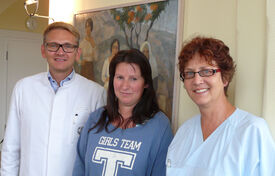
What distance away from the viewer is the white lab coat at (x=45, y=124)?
5.84ft

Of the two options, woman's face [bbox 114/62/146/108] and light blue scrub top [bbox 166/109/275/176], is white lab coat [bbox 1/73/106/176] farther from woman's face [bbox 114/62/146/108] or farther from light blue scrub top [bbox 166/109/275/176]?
light blue scrub top [bbox 166/109/275/176]

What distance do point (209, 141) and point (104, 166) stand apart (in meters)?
0.59

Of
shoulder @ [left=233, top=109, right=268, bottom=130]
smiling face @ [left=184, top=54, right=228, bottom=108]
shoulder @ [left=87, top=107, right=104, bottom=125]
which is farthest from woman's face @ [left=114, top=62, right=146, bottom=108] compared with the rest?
shoulder @ [left=233, top=109, right=268, bottom=130]

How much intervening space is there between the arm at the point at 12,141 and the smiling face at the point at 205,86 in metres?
1.24

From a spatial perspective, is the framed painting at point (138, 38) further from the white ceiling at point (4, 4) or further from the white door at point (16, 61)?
the white door at point (16, 61)

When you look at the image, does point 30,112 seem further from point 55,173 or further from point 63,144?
point 55,173

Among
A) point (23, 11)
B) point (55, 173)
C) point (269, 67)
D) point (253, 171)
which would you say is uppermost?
point (23, 11)

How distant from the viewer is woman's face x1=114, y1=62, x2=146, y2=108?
1581mm

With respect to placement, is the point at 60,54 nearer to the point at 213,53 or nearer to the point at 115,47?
the point at 115,47

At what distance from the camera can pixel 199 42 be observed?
1252 millimetres

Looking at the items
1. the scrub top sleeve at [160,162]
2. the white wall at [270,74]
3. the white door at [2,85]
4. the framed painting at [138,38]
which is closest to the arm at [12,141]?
the framed painting at [138,38]

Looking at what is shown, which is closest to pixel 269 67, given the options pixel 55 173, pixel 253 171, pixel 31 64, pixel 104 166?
pixel 253 171

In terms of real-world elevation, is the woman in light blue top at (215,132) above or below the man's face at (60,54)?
below

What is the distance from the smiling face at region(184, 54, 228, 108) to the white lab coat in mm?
872
